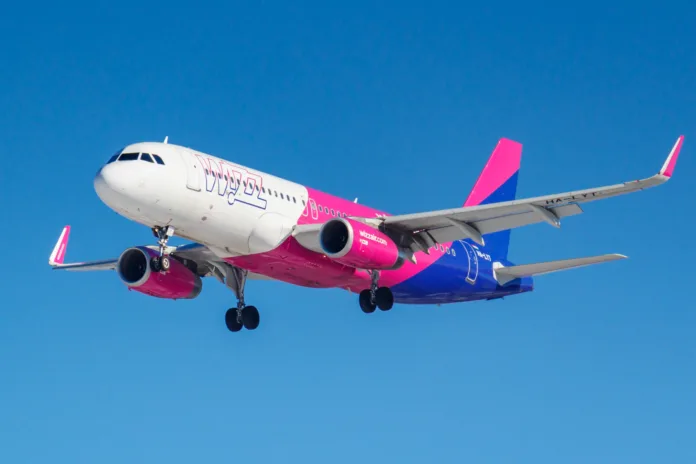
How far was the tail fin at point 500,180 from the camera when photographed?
2039 inches

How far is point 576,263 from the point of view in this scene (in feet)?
141

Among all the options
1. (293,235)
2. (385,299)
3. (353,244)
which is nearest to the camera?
(353,244)

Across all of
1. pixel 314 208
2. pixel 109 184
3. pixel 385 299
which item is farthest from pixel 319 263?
pixel 109 184

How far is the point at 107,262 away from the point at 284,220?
11.0 metres

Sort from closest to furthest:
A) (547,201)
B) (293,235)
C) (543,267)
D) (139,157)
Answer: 1. (139,157)
2. (547,201)
3. (293,235)
4. (543,267)

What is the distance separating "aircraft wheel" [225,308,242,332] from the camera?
44250 millimetres

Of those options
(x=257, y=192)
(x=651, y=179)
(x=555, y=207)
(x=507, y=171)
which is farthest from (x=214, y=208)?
(x=507, y=171)

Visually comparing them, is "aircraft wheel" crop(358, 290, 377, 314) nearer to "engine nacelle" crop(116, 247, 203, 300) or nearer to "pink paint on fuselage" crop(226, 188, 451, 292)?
"pink paint on fuselage" crop(226, 188, 451, 292)

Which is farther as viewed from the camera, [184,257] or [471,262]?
[471,262]

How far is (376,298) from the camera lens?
42250 millimetres

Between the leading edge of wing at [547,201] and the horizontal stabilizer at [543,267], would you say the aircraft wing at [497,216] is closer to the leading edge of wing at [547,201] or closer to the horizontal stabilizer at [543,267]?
the leading edge of wing at [547,201]

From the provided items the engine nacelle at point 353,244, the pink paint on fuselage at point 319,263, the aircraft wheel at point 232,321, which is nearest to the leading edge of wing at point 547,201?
the engine nacelle at point 353,244

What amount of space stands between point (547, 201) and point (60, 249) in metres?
23.0

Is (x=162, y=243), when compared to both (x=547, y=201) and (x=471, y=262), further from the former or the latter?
(x=471, y=262)
